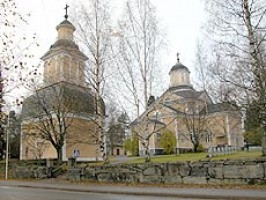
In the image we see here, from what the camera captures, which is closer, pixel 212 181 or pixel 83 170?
pixel 212 181

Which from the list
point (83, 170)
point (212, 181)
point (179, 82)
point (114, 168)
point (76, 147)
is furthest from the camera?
point (179, 82)

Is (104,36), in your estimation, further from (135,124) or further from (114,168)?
(114,168)

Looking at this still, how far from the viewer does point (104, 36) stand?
82.3 ft

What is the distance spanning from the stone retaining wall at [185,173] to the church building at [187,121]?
5259 mm

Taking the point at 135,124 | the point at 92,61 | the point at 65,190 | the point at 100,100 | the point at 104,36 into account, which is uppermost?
the point at 104,36

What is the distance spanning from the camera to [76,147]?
38.7 meters

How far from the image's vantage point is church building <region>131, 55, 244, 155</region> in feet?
113

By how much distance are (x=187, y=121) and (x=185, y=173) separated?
22438mm

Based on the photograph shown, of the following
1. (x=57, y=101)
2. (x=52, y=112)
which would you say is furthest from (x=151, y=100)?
(x=52, y=112)

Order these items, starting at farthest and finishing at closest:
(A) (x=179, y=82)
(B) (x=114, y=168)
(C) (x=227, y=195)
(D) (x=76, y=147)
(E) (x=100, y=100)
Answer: (A) (x=179, y=82) < (D) (x=76, y=147) < (E) (x=100, y=100) < (B) (x=114, y=168) < (C) (x=227, y=195)

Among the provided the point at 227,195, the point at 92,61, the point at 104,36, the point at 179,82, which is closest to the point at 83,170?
the point at 92,61

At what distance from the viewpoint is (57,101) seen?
107 ft

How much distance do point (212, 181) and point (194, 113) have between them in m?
22.9

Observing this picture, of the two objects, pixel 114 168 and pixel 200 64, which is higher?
pixel 200 64
